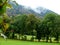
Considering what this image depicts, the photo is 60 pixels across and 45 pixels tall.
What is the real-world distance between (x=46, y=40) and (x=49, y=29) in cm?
445

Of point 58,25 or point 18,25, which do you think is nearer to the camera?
point 58,25

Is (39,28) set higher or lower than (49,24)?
lower

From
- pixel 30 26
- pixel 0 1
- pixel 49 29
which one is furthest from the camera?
pixel 30 26

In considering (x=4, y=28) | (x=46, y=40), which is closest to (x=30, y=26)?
(x=46, y=40)

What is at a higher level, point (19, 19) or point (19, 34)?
point (19, 19)

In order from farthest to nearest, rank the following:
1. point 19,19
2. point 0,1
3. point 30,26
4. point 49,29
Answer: point 19,19 < point 30,26 < point 49,29 < point 0,1

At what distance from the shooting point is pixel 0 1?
4.30ft

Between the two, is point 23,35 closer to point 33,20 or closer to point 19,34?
point 19,34

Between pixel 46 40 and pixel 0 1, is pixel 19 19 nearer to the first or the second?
pixel 46 40

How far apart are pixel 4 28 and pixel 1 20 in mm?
57

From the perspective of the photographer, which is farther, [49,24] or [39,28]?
[39,28]

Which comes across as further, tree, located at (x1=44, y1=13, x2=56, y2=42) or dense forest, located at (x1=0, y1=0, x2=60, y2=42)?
dense forest, located at (x1=0, y1=0, x2=60, y2=42)

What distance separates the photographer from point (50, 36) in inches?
2685

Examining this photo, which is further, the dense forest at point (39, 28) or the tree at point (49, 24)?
the dense forest at point (39, 28)
